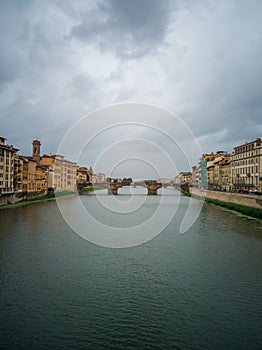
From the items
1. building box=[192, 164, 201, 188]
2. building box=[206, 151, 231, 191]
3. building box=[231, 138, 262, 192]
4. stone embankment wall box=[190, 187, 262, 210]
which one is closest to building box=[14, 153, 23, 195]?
stone embankment wall box=[190, 187, 262, 210]

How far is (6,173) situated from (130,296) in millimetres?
30692

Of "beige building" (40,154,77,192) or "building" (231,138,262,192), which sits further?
"beige building" (40,154,77,192)

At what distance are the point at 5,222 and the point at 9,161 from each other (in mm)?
15390

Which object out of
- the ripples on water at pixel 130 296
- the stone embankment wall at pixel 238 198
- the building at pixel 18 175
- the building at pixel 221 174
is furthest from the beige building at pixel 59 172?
the ripples on water at pixel 130 296

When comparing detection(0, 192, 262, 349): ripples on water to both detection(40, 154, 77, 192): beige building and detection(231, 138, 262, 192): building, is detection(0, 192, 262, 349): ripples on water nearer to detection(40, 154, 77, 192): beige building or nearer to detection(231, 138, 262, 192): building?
detection(231, 138, 262, 192): building

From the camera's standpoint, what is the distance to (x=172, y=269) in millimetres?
11672

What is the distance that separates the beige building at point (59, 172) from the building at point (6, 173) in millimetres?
20716

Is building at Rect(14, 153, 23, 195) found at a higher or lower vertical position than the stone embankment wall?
higher

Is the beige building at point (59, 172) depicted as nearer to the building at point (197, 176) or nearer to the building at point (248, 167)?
the building at point (197, 176)

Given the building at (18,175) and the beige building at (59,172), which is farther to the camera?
the beige building at (59,172)

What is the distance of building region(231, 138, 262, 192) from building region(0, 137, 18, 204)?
31586mm

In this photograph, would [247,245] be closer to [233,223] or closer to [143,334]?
[233,223]

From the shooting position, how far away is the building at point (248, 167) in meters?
40.9

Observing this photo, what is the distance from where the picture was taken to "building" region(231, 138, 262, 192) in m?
40.9
